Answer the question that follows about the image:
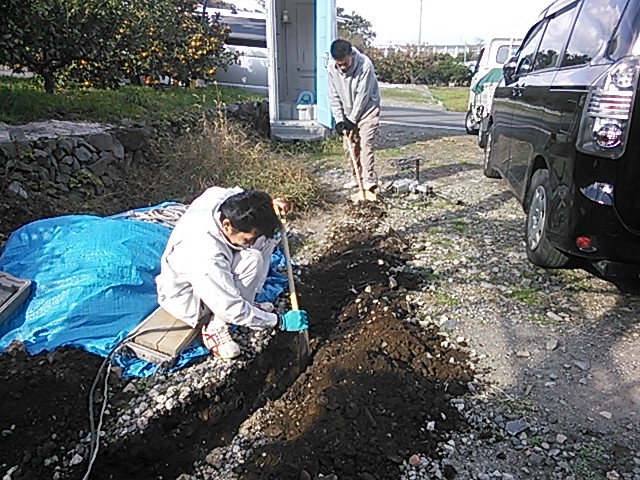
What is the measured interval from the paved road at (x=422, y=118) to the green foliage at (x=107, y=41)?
5.07 m

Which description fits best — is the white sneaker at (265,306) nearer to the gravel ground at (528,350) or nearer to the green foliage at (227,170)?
the gravel ground at (528,350)

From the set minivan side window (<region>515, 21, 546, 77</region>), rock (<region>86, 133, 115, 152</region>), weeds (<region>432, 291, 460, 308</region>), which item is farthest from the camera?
rock (<region>86, 133, 115, 152</region>)

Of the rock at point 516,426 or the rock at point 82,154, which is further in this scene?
the rock at point 82,154

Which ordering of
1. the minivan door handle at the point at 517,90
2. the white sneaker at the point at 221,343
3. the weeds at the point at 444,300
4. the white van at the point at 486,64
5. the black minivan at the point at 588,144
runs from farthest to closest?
the white van at the point at 486,64 < the minivan door handle at the point at 517,90 < the weeds at the point at 444,300 < the white sneaker at the point at 221,343 < the black minivan at the point at 588,144

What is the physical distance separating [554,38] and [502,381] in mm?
3018

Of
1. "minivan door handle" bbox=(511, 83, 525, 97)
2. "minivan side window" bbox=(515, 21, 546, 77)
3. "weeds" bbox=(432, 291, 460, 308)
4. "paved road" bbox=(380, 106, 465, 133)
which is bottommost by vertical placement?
"weeds" bbox=(432, 291, 460, 308)

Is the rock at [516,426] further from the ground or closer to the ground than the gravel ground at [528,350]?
closer to the ground

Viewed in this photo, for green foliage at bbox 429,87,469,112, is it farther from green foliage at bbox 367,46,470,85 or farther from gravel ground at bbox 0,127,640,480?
gravel ground at bbox 0,127,640,480

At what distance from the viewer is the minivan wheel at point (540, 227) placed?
3723mm

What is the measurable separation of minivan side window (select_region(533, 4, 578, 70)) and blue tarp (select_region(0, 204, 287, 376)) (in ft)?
9.33

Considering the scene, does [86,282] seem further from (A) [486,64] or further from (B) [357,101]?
(A) [486,64]

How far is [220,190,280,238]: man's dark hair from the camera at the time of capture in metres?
2.75

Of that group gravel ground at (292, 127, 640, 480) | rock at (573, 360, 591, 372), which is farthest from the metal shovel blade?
rock at (573, 360, 591, 372)

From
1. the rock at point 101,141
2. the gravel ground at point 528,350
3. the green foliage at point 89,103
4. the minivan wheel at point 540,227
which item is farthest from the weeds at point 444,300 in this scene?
the green foliage at point 89,103
